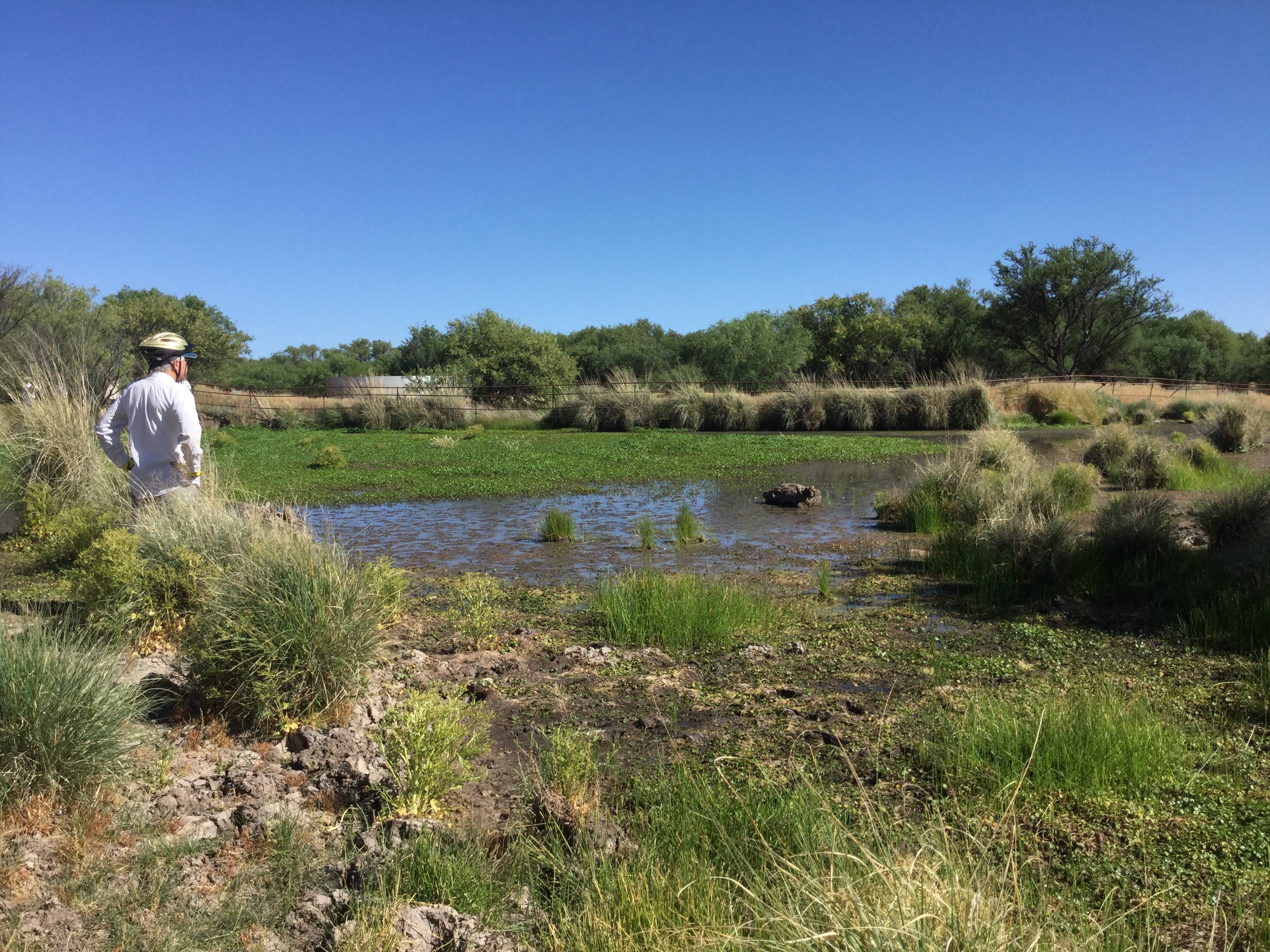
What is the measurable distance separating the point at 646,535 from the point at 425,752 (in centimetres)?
661

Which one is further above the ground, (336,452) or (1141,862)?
(336,452)

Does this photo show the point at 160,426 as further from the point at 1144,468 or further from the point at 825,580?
the point at 1144,468

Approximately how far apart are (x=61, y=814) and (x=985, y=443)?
42.8 feet

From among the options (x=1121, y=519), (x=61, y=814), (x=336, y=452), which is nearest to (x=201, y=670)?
(x=61, y=814)

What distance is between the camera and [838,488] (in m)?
16.8

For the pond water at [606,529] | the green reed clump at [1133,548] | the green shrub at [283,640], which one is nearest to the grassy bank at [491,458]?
the pond water at [606,529]

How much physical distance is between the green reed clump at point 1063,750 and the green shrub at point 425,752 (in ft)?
7.68

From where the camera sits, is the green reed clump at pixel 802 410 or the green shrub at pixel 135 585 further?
the green reed clump at pixel 802 410

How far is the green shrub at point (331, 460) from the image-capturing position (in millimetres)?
18922

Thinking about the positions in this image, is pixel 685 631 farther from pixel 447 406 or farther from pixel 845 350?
pixel 845 350

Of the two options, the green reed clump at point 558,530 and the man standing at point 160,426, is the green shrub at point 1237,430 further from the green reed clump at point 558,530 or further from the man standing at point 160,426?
the man standing at point 160,426

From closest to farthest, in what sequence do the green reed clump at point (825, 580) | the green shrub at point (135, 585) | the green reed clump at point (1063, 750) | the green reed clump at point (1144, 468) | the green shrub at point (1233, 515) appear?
1. the green reed clump at point (1063, 750)
2. the green shrub at point (135, 585)
3. the green reed clump at point (825, 580)
4. the green shrub at point (1233, 515)
5. the green reed clump at point (1144, 468)

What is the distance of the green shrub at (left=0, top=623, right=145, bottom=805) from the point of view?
3545mm

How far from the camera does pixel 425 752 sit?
3.93m
